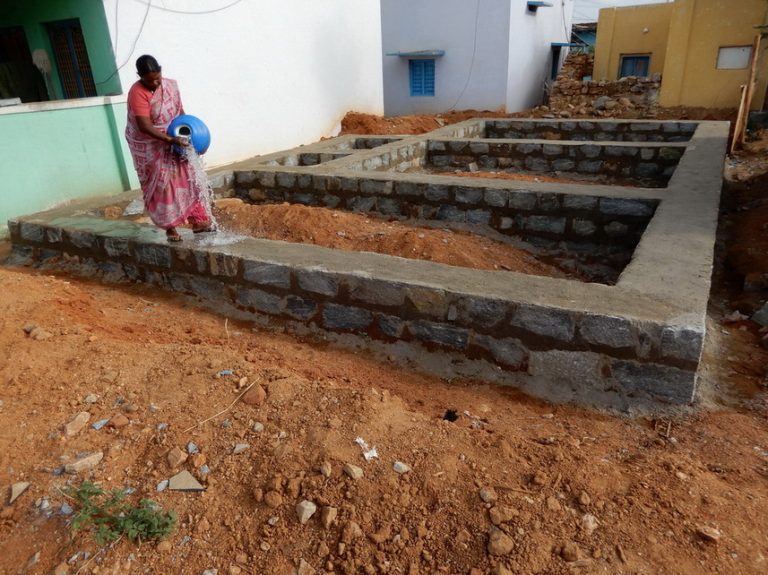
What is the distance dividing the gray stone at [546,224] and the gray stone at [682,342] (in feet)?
9.15

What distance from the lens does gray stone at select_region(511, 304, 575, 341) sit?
274cm

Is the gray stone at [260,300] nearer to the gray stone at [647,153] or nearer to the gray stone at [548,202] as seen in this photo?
the gray stone at [548,202]

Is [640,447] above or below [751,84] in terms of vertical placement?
below

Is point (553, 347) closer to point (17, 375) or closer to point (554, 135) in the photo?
point (17, 375)

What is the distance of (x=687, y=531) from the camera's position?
187 centimetres

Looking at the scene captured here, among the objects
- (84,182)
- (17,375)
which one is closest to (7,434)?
(17,375)

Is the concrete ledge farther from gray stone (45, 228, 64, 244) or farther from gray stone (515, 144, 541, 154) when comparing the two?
gray stone (515, 144, 541, 154)

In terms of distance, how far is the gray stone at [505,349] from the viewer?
2912mm

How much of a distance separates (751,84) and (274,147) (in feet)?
32.6

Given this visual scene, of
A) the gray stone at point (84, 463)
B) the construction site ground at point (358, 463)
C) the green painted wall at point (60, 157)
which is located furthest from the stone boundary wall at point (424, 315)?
the green painted wall at point (60, 157)

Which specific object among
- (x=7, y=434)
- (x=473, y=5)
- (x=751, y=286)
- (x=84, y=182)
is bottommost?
(x=751, y=286)

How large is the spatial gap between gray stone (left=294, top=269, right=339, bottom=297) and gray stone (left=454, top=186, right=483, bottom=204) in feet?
8.75

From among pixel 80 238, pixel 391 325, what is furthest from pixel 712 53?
pixel 80 238

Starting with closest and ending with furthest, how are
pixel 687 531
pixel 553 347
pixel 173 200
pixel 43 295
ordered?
pixel 687 531 < pixel 553 347 < pixel 43 295 < pixel 173 200
